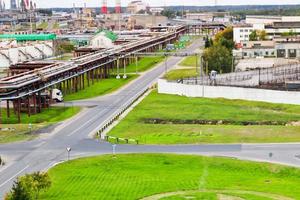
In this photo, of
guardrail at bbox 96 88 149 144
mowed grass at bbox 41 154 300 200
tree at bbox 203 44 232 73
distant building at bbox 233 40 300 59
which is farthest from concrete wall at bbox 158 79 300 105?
distant building at bbox 233 40 300 59

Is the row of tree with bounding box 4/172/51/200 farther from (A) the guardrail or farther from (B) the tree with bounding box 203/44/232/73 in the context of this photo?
(B) the tree with bounding box 203/44/232/73

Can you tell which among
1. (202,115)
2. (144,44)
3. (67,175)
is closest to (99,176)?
(67,175)

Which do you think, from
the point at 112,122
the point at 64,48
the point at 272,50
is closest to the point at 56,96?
the point at 112,122

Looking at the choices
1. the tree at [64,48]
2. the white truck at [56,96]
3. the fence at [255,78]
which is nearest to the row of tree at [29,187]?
the white truck at [56,96]

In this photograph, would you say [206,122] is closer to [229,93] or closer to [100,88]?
[229,93]

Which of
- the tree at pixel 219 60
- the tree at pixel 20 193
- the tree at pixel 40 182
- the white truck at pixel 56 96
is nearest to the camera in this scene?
the tree at pixel 20 193

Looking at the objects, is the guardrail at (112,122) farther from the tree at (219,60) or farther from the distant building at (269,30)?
the distant building at (269,30)

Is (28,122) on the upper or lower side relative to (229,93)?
lower
